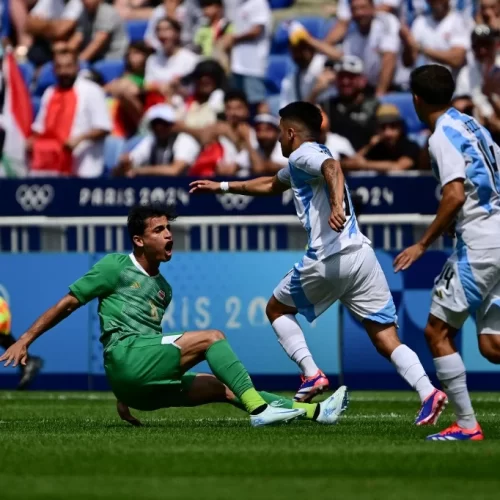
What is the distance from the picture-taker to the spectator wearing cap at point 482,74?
16.0m

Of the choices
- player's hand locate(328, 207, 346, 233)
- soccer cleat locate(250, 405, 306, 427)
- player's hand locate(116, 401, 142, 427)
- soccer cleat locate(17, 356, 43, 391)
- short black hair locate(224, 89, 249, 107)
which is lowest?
soccer cleat locate(17, 356, 43, 391)

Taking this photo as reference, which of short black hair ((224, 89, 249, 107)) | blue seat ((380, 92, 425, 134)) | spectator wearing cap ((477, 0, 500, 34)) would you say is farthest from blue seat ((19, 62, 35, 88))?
spectator wearing cap ((477, 0, 500, 34))

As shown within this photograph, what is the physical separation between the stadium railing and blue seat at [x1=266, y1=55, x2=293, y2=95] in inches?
161

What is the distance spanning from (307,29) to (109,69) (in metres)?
2.81

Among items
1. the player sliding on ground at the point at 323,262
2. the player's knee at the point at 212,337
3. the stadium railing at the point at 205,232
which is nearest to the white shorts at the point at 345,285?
the player sliding on ground at the point at 323,262

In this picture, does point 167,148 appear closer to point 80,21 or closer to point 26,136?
point 26,136

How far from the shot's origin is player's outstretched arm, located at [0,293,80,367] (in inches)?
328

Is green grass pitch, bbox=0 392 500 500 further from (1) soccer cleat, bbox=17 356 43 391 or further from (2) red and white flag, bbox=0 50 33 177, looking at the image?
(2) red and white flag, bbox=0 50 33 177

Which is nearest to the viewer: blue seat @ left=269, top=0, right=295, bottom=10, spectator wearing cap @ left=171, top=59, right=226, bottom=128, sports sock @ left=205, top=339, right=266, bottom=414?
sports sock @ left=205, top=339, right=266, bottom=414

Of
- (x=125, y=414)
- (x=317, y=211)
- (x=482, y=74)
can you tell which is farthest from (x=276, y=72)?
(x=125, y=414)

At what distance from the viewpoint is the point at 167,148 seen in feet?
54.5

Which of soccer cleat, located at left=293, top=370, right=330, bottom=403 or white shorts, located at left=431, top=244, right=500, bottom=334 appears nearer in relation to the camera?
white shorts, located at left=431, top=244, right=500, bottom=334

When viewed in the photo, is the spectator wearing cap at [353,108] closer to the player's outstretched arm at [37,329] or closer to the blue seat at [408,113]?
the blue seat at [408,113]

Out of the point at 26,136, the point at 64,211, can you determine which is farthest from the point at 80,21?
the point at 64,211
